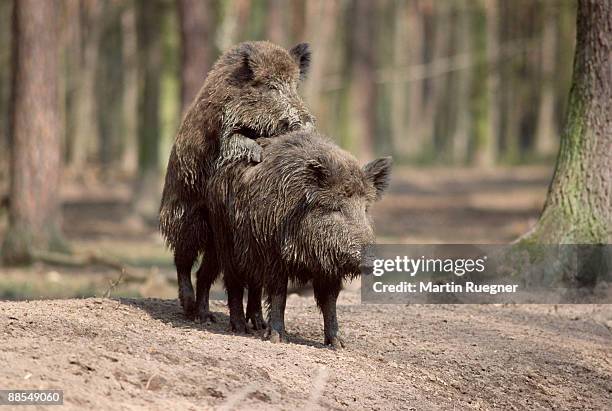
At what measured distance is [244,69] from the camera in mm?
8500

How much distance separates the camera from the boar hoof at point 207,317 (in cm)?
880

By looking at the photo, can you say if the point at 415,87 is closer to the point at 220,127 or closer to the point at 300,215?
the point at 220,127

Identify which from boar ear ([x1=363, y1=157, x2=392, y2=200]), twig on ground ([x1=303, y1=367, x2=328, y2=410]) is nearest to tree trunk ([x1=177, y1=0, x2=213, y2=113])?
boar ear ([x1=363, y1=157, x2=392, y2=200])

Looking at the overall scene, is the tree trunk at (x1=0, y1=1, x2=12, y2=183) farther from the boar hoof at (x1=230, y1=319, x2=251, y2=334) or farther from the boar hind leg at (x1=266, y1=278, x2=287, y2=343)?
the boar hind leg at (x1=266, y1=278, x2=287, y2=343)

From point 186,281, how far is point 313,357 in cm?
180

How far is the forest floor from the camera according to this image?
245 inches

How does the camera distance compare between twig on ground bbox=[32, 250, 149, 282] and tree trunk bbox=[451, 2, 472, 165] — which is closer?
twig on ground bbox=[32, 250, 149, 282]

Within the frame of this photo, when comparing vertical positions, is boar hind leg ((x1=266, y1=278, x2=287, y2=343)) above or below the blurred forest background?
below

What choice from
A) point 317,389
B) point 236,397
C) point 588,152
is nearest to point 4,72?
point 588,152

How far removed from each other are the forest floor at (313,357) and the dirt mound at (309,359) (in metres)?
0.01

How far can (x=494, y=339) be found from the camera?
9.07 meters

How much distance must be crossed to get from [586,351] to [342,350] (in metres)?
2.43

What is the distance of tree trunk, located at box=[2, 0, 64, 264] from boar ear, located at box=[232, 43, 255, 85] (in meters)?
7.95

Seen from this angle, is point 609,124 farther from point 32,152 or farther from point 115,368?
point 32,152
